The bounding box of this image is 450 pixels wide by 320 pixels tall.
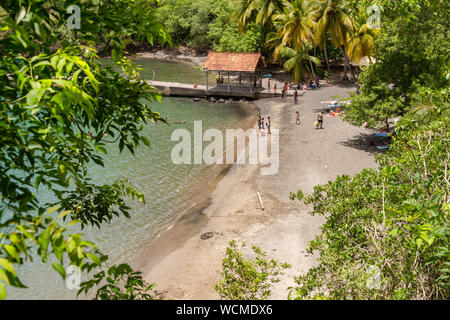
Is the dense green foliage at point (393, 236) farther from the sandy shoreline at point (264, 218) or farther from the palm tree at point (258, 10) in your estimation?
the palm tree at point (258, 10)

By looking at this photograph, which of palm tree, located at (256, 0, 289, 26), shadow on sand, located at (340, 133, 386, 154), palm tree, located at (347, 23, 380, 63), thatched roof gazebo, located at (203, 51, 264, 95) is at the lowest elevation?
shadow on sand, located at (340, 133, 386, 154)

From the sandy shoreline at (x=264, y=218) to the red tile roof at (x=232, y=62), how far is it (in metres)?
12.8

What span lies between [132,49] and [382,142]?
5256 cm

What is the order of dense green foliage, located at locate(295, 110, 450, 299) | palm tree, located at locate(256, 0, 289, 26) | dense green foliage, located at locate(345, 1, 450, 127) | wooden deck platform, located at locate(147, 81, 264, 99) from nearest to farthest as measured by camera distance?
dense green foliage, located at locate(295, 110, 450, 299)
dense green foliage, located at locate(345, 1, 450, 127)
wooden deck platform, located at locate(147, 81, 264, 99)
palm tree, located at locate(256, 0, 289, 26)

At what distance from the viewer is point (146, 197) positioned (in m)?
21.6

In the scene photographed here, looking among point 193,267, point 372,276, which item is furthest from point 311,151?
point 372,276

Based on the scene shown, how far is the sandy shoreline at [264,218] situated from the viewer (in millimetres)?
15047

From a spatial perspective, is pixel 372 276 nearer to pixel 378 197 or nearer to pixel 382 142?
pixel 378 197

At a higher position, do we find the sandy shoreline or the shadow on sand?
the shadow on sand

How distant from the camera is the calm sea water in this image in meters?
15.3

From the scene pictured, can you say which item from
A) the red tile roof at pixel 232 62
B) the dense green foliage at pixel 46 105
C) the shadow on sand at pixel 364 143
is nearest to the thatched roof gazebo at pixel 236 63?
the red tile roof at pixel 232 62

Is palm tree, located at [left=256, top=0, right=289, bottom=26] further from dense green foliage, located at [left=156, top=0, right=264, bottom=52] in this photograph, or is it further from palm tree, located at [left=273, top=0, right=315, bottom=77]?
palm tree, located at [left=273, top=0, right=315, bottom=77]

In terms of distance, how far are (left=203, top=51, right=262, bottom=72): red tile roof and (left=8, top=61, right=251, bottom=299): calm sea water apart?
6.32 meters

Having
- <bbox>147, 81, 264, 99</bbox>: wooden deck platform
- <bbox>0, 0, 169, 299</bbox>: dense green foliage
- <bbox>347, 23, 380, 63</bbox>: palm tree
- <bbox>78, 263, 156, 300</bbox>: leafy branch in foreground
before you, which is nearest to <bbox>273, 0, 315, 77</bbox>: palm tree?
<bbox>347, 23, 380, 63</bbox>: palm tree
